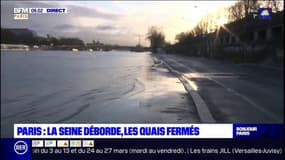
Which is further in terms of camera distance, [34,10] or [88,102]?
[88,102]

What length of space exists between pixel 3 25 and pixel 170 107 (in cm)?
499

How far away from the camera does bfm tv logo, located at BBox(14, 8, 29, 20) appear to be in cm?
297

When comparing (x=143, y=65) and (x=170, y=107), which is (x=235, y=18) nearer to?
(x=170, y=107)

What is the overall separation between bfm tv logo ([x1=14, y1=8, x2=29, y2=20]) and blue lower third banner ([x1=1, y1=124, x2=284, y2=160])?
31.9 inches

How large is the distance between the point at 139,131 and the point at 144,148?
176mm

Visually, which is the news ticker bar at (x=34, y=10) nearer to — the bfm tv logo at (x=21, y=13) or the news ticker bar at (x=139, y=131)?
the bfm tv logo at (x=21, y=13)

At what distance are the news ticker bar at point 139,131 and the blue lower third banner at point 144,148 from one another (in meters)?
0.01

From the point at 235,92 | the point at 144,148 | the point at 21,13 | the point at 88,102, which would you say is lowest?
the point at 88,102

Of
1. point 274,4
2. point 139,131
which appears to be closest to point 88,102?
point 274,4

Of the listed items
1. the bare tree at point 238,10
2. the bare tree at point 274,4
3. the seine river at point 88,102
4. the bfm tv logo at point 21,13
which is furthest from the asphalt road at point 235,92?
the bfm tv logo at point 21,13

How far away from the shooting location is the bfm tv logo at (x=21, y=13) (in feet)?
9.74

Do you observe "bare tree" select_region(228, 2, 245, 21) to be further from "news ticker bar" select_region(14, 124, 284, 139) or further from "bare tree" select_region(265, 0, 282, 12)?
"news ticker bar" select_region(14, 124, 284, 139)

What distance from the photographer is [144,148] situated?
8.57 ft

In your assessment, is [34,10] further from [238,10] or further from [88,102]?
[88,102]
